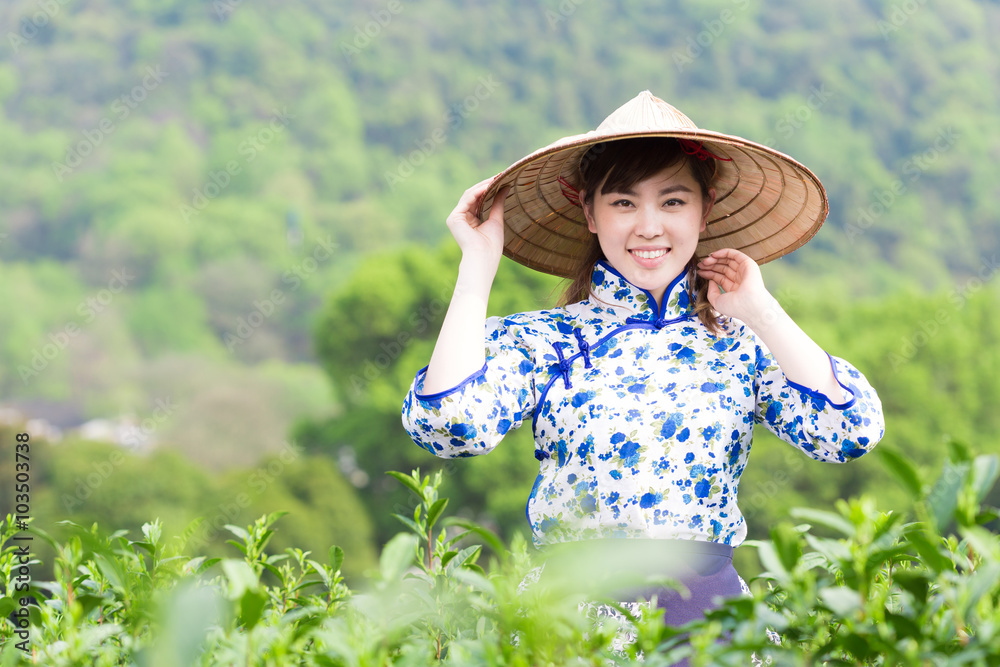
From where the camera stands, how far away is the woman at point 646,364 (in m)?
1.86

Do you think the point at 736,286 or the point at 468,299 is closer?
the point at 468,299

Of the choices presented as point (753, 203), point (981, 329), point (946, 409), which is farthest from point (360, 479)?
point (753, 203)

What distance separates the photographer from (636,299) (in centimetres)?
210

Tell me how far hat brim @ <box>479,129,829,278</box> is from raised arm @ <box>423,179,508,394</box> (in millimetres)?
54

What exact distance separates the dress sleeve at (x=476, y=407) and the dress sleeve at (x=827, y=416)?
46 centimetres

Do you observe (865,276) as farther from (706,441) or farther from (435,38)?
(706,441)

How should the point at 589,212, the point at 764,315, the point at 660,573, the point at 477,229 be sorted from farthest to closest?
the point at 589,212 → the point at 477,229 → the point at 764,315 → the point at 660,573

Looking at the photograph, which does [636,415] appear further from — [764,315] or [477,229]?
[477,229]

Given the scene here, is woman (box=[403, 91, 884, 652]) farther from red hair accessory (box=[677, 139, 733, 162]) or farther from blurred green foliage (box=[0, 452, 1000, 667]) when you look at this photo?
blurred green foliage (box=[0, 452, 1000, 667])

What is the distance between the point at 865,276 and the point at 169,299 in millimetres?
31489

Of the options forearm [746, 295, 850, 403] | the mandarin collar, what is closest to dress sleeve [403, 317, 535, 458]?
the mandarin collar

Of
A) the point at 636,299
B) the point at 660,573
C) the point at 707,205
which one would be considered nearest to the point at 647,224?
the point at 636,299

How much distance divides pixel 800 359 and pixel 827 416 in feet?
0.36

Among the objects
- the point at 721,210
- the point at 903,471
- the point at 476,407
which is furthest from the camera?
the point at 721,210
